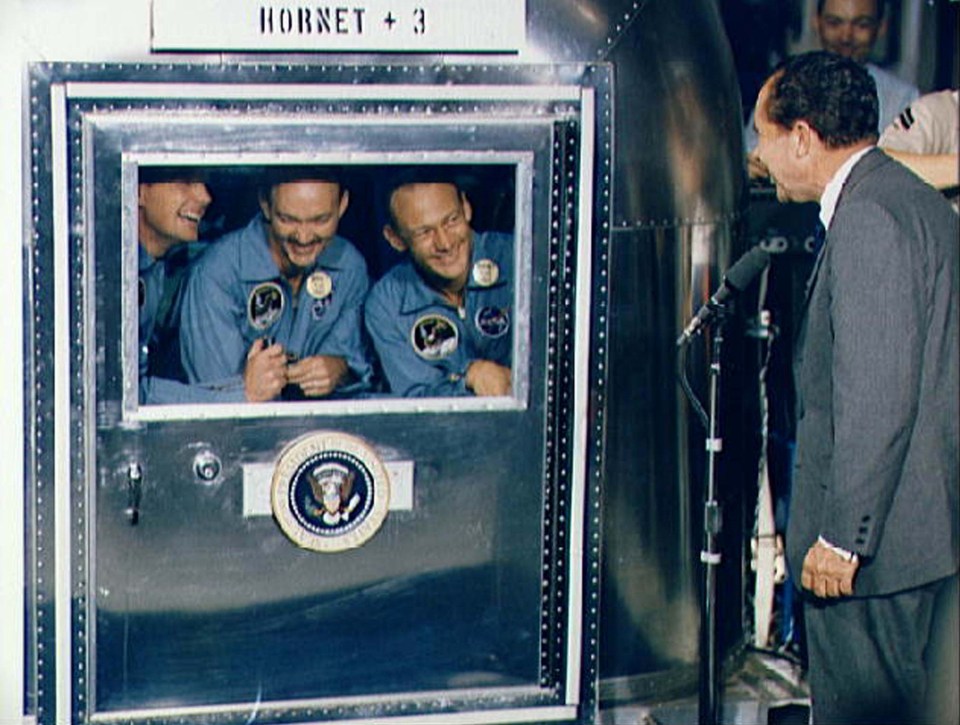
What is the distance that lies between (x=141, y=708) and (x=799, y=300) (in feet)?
6.90

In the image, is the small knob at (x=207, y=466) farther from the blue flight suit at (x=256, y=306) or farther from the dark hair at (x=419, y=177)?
the dark hair at (x=419, y=177)

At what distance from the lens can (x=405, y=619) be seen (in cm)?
467

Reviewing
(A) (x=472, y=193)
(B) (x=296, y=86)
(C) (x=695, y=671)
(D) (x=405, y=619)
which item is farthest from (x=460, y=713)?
(B) (x=296, y=86)

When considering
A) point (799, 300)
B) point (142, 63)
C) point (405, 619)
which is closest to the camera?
point (142, 63)

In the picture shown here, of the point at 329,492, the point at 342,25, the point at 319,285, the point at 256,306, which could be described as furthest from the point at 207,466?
the point at 342,25

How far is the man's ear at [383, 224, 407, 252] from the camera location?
454cm

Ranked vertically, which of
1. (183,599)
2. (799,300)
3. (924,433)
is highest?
(799,300)

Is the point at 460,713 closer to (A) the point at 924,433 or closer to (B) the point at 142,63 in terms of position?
(A) the point at 924,433

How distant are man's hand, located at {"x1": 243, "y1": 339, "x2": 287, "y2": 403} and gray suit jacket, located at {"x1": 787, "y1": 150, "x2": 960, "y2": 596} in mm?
1319

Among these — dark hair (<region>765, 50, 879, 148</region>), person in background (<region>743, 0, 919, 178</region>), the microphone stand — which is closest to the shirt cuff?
the microphone stand

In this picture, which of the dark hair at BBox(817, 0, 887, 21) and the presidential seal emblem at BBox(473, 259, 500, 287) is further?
the dark hair at BBox(817, 0, 887, 21)

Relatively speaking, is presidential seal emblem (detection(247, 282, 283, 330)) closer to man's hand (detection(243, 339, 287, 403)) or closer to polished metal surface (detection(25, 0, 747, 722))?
man's hand (detection(243, 339, 287, 403))

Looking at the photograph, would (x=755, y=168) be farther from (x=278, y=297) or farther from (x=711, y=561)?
(x=278, y=297)

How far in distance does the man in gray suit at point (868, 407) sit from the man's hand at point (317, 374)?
1.17 metres
